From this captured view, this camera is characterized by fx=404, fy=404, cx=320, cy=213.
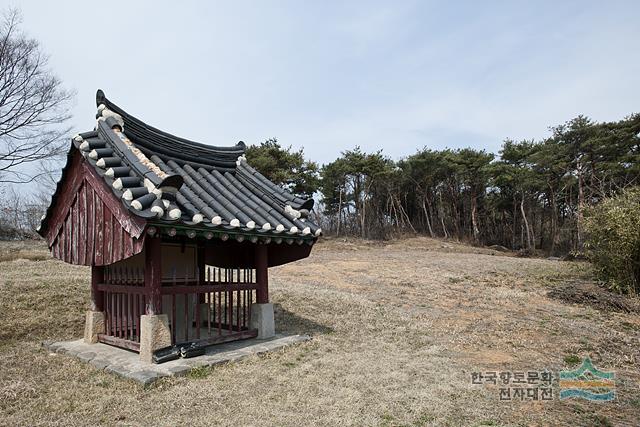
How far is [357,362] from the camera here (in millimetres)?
5578

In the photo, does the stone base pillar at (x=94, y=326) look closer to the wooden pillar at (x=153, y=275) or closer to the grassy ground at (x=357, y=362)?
the grassy ground at (x=357, y=362)

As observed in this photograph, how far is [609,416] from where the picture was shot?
12.7 ft

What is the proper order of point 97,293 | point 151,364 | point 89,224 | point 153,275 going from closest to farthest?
1. point 151,364
2. point 153,275
3. point 89,224
4. point 97,293

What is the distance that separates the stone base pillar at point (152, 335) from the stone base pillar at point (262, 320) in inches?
66.4

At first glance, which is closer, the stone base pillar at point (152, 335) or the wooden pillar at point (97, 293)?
the stone base pillar at point (152, 335)

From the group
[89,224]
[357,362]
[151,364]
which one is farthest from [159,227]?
[357,362]

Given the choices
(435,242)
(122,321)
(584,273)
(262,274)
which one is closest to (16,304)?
(122,321)

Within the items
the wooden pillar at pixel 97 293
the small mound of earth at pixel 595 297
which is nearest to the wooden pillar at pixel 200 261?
the wooden pillar at pixel 97 293

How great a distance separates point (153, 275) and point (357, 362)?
2.95 m

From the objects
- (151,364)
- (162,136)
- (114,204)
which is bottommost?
(151,364)

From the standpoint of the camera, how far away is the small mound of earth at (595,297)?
30.8 feet

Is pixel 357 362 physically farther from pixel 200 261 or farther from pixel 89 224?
pixel 89 224

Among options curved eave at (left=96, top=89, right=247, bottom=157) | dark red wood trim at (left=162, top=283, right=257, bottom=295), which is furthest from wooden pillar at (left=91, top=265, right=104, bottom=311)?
curved eave at (left=96, top=89, right=247, bottom=157)

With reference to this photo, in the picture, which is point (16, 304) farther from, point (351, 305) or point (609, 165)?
point (609, 165)
